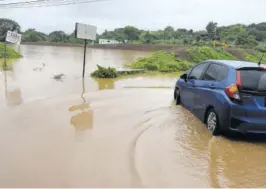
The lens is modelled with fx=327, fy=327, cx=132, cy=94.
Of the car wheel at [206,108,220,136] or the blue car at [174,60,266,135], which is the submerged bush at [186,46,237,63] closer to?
the blue car at [174,60,266,135]

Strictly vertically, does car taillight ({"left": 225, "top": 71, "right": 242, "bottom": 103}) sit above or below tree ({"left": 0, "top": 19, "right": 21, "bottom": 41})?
below

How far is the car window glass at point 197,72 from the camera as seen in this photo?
8047mm

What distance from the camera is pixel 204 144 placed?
632 centimetres

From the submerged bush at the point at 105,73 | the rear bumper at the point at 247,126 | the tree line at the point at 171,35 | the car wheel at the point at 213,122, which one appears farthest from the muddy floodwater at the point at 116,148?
the tree line at the point at 171,35

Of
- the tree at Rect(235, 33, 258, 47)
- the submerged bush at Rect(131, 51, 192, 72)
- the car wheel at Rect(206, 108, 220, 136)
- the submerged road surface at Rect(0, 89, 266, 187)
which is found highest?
the tree at Rect(235, 33, 258, 47)

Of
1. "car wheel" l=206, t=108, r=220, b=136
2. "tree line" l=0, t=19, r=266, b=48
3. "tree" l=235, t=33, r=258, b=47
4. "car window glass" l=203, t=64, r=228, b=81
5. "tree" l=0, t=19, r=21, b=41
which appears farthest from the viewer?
"tree" l=0, t=19, r=21, b=41

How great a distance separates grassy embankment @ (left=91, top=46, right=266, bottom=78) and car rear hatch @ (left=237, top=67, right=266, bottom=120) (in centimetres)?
1082

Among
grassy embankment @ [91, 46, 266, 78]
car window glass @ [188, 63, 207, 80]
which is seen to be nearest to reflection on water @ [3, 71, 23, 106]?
grassy embankment @ [91, 46, 266, 78]

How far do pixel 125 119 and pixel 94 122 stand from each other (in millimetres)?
791

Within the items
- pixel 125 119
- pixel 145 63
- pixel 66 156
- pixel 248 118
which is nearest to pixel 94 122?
pixel 125 119

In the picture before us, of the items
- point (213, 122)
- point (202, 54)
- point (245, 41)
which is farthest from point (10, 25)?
point (213, 122)

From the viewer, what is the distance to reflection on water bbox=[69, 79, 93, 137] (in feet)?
23.7

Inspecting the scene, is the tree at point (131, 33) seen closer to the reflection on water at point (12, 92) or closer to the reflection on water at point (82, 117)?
the reflection on water at point (12, 92)

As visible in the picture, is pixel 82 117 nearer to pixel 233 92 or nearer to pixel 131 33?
pixel 233 92
